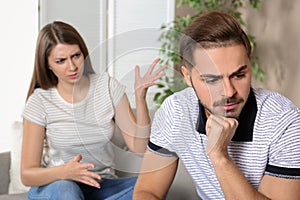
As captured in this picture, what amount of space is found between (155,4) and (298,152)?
2231 mm

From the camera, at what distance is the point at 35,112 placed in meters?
1.70

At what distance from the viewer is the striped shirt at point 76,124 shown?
1.50m

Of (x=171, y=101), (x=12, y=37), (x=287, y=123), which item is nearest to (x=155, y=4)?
(x=12, y=37)

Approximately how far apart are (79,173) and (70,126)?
20cm

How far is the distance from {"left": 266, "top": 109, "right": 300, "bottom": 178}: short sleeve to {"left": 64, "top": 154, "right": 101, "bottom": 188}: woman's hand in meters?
0.53

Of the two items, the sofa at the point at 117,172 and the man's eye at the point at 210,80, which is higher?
the man's eye at the point at 210,80

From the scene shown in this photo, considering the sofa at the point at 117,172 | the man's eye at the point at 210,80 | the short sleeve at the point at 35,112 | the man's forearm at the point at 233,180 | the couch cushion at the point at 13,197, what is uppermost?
the man's eye at the point at 210,80

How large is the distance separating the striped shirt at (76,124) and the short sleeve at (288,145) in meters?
0.46

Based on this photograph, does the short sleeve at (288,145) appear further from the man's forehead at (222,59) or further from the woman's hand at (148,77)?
the woman's hand at (148,77)

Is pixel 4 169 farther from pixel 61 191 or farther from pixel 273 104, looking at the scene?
pixel 273 104

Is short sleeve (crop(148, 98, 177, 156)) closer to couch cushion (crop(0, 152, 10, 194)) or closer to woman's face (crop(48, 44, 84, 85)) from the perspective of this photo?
woman's face (crop(48, 44, 84, 85))

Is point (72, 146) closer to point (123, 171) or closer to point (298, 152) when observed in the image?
point (123, 171)

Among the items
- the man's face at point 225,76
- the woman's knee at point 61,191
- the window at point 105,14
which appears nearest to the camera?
the man's face at point 225,76

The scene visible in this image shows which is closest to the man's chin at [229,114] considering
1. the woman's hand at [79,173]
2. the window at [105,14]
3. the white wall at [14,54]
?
the woman's hand at [79,173]
